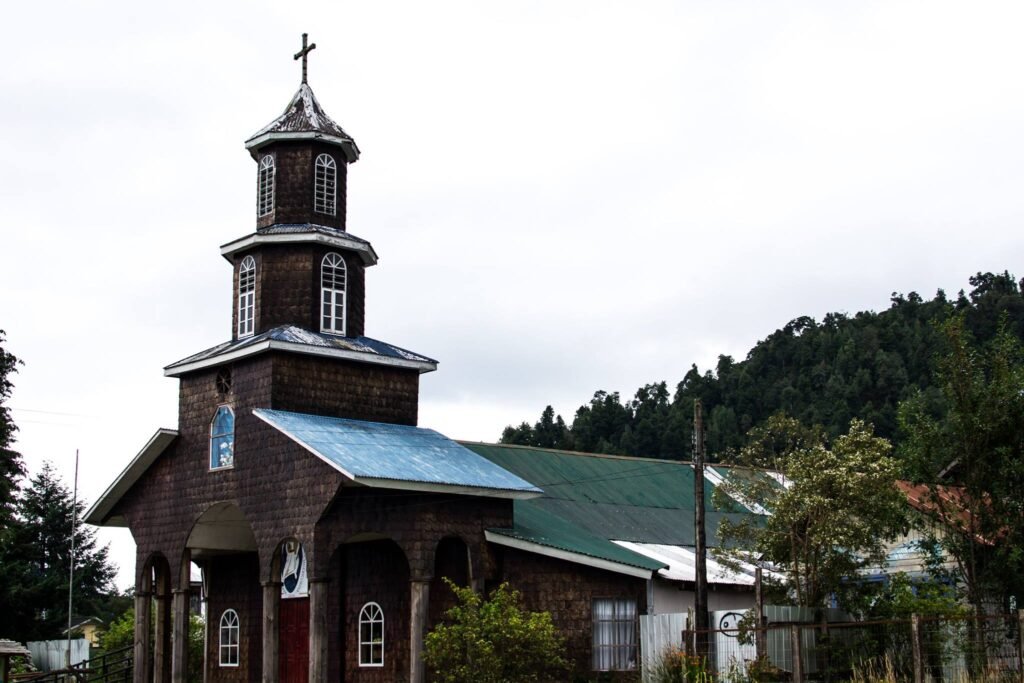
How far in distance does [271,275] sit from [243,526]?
22.1 feet

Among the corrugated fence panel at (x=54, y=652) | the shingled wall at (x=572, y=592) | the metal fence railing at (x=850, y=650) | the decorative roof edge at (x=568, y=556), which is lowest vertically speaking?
the corrugated fence panel at (x=54, y=652)

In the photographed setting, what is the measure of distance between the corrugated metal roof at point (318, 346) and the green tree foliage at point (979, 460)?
12.6 metres

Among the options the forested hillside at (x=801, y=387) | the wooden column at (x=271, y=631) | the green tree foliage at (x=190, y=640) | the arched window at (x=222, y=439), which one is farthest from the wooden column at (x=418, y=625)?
the forested hillside at (x=801, y=387)

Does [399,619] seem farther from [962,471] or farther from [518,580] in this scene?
[962,471]

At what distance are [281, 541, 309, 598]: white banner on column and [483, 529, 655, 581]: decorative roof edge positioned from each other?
22.3ft

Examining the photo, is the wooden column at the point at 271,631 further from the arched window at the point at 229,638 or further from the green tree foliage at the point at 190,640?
the green tree foliage at the point at 190,640

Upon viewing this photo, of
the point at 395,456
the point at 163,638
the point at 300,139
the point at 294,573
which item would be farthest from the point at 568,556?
the point at 300,139

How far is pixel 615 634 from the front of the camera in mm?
30672

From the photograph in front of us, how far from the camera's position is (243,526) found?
3650 centimetres

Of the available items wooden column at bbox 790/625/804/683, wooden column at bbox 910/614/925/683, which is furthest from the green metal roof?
wooden column at bbox 910/614/925/683

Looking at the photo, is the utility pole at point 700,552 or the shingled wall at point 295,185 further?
the shingled wall at point 295,185

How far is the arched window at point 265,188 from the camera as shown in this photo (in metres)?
36.8

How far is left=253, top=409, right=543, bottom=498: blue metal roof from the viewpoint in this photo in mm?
29531

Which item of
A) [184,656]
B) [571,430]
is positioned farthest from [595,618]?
[571,430]
